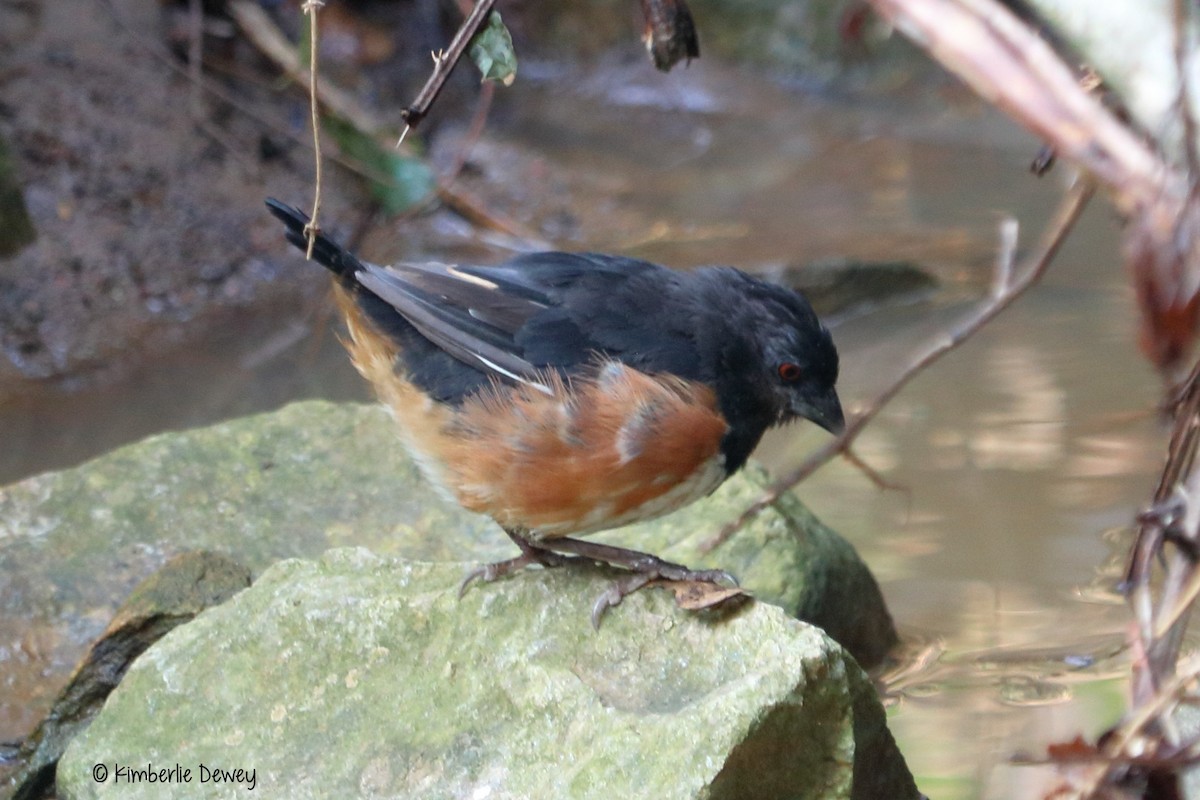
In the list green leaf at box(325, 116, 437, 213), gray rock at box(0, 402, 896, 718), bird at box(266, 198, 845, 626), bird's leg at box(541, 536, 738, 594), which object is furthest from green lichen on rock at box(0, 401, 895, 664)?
green leaf at box(325, 116, 437, 213)

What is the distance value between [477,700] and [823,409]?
3.54ft

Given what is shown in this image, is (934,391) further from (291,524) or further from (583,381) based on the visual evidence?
(583,381)

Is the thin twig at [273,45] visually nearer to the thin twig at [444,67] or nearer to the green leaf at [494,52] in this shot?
the green leaf at [494,52]

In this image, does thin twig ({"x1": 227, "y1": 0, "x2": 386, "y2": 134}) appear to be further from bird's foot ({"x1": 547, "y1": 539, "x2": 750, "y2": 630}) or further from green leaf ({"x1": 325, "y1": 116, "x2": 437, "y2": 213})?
bird's foot ({"x1": 547, "y1": 539, "x2": 750, "y2": 630})

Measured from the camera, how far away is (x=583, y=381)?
3049 mm

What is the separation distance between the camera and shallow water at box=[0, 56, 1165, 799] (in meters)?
3.92

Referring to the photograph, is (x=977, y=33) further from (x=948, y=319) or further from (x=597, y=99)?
(x=597, y=99)

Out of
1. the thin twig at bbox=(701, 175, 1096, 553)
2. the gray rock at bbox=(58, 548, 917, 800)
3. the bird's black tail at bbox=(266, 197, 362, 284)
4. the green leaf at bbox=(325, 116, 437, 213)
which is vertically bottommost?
the gray rock at bbox=(58, 548, 917, 800)

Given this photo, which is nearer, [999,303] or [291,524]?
[999,303]

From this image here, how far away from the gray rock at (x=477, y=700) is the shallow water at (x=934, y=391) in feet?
2.62

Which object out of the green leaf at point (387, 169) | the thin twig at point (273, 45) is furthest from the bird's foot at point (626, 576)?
the thin twig at point (273, 45)

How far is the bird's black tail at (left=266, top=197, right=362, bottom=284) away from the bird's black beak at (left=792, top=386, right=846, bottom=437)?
114 cm

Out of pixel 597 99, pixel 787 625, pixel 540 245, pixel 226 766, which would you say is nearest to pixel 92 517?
pixel 226 766

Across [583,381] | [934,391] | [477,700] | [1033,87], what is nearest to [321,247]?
[583,381]
